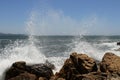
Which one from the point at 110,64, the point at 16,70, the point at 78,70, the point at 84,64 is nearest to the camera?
the point at 110,64

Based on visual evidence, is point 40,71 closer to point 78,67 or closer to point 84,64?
point 78,67

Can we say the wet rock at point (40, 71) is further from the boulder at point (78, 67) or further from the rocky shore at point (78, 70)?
the boulder at point (78, 67)

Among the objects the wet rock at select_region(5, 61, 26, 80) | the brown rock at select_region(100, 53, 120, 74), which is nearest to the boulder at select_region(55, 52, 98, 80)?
the brown rock at select_region(100, 53, 120, 74)

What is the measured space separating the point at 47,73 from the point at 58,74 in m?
0.59

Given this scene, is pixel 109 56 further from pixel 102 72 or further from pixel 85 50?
pixel 85 50

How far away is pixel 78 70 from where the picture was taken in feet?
41.0

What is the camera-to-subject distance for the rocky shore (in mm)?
11258

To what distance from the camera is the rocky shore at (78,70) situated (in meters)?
11.3

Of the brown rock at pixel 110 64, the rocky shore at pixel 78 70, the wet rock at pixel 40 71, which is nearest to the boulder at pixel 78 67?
the rocky shore at pixel 78 70

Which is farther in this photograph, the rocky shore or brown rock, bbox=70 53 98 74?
brown rock, bbox=70 53 98 74

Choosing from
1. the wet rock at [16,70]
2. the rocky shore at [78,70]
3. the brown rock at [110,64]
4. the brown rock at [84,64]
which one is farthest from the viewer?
the wet rock at [16,70]

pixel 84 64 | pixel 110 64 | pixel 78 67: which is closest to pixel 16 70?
pixel 78 67

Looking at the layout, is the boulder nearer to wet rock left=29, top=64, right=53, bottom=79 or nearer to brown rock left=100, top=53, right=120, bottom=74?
brown rock left=100, top=53, right=120, bottom=74

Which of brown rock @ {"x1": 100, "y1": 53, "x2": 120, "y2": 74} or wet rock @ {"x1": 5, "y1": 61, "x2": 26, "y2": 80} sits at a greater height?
brown rock @ {"x1": 100, "y1": 53, "x2": 120, "y2": 74}
